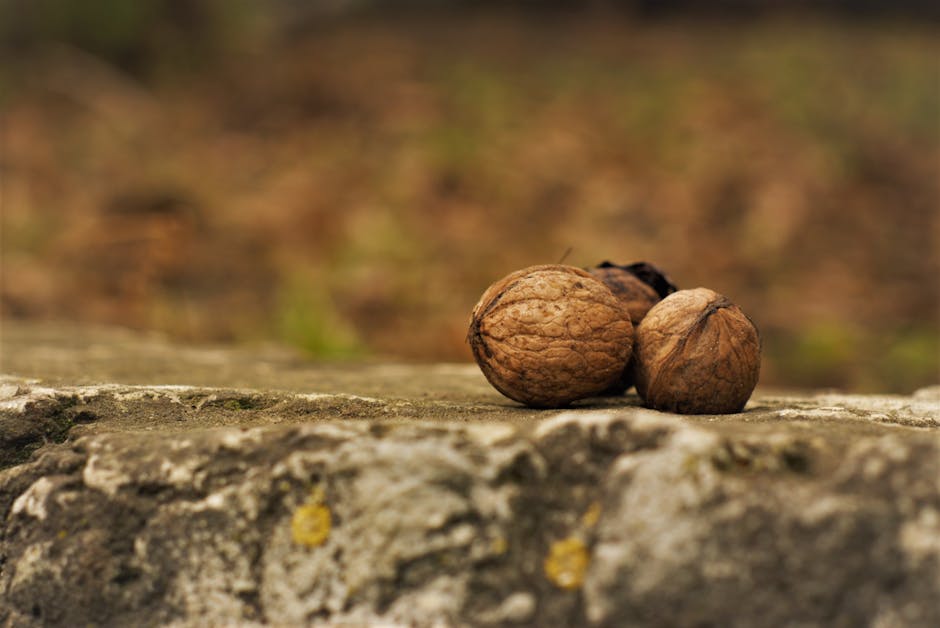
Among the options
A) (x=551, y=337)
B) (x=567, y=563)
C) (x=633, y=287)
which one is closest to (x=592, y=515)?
(x=567, y=563)

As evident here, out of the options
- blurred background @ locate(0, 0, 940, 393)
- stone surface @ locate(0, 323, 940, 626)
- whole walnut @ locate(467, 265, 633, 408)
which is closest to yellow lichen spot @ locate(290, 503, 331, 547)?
stone surface @ locate(0, 323, 940, 626)

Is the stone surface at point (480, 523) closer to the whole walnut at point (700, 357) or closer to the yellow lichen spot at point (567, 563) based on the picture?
the yellow lichen spot at point (567, 563)

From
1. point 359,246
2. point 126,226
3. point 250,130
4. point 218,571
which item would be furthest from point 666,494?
point 250,130

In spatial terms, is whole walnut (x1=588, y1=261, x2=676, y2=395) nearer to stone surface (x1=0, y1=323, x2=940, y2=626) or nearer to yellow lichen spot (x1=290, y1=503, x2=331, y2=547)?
stone surface (x1=0, y1=323, x2=940, y2=626)

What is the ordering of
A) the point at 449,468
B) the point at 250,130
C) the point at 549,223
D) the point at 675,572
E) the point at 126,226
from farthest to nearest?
the point at 250,130 < the point at 549,223 < the point at 126,226 < the point at 449,468 < the point at 675,572

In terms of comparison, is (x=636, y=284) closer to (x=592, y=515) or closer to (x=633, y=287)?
(x=633, y=287)

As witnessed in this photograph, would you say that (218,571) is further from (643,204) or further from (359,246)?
(643,204)

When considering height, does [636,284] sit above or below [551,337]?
above

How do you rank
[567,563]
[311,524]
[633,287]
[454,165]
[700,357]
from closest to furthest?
[567,563] → [311,524] → [700,357] → [633,287] → [454,165]
